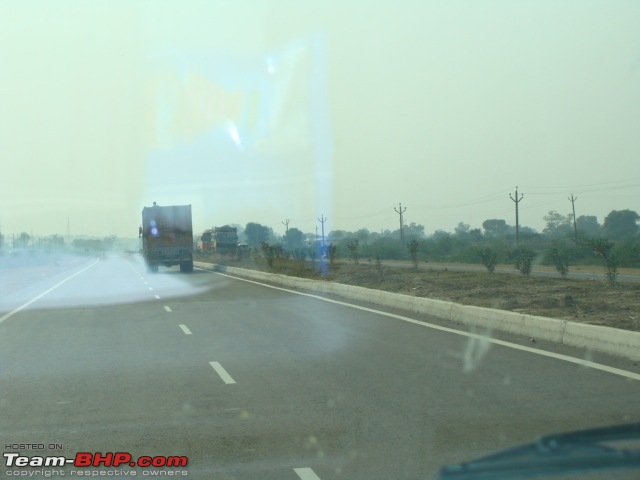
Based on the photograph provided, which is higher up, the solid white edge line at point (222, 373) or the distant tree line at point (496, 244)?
the distant tree line at point (496, 244)

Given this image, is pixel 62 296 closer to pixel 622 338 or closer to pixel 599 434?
pixel 622 338

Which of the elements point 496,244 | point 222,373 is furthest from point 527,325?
point 496,244

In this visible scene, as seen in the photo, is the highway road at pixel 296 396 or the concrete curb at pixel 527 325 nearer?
the highway road at pixel 296 396

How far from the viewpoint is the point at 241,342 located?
1648 cm

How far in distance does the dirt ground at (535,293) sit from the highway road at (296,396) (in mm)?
2530

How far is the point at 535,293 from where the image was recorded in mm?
24031

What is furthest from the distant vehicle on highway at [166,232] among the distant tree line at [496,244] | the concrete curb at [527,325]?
the concrete curb at [527,325]

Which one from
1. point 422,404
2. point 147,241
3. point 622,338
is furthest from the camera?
point 147,241

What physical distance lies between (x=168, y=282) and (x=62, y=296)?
371 inches

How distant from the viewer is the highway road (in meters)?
7.85

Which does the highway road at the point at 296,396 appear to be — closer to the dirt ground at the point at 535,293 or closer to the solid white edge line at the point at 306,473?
the solid white edge line at the point at 306,473

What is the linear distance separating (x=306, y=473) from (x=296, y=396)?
3.49 metres

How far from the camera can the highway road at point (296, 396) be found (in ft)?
25.7

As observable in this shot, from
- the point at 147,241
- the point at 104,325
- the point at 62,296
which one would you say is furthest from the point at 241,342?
the point at 147,241
